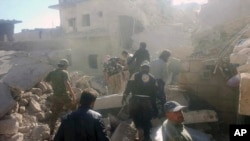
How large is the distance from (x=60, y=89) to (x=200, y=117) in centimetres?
325

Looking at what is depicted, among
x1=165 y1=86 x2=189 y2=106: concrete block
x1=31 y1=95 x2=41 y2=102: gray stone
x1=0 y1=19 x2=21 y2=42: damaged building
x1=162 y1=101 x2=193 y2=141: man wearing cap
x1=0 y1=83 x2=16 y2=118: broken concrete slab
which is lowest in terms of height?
x1=31 y1=95 x2=41 y2=102: gray stone

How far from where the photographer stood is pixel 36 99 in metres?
9.29

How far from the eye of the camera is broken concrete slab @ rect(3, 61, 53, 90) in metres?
7.15

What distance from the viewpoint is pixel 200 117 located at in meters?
7.23

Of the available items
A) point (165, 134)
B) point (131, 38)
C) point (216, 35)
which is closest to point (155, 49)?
point (131, 38)

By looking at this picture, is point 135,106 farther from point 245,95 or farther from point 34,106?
point 34,106

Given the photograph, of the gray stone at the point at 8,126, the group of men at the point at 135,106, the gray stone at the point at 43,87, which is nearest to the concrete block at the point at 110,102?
the group of men at the point at 135,106

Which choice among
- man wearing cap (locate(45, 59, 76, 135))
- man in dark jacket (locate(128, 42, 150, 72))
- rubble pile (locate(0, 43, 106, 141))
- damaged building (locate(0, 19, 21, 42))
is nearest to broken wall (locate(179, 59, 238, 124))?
man in dark jacket (locate(128, 42, 150, 72))

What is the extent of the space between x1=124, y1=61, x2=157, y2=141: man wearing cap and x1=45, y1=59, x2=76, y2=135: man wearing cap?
1715 mm

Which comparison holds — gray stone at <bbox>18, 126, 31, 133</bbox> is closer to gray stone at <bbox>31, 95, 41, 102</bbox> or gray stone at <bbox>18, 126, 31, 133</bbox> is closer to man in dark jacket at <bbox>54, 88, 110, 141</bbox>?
gray stone at <bbox>31, 95, 41, 102</bbox>

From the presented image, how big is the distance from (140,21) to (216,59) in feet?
52.5

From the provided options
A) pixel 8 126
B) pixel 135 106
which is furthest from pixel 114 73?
pixel 8 126

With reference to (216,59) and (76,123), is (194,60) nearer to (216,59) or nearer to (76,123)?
(216,59)

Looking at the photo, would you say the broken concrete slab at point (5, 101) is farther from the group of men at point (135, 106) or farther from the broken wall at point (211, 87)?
the broken wall at point (211, 87)
